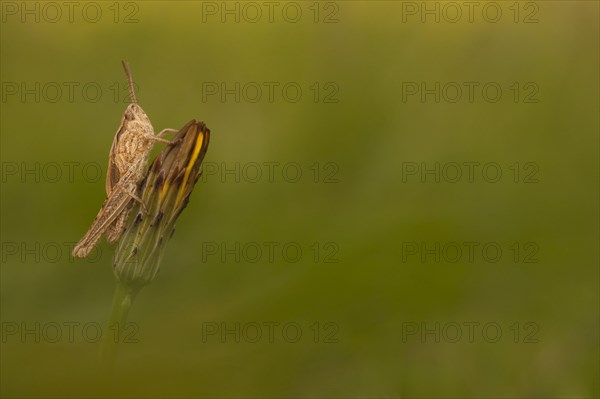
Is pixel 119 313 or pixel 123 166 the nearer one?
→ pixel 119 313

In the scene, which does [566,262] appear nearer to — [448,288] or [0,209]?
[448,288]

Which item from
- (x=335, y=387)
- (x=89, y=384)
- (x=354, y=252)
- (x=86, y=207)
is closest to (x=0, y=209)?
(x=86, y=207)

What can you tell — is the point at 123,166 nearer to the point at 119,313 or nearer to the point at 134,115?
the point at 134,115

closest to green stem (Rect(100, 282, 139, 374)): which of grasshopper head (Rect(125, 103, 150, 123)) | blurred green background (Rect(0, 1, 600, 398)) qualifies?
blurred green background (Rect(0, 1, 600, 398))

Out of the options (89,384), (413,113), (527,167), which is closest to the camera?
(89,384)

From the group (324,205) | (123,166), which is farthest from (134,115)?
(324,205)

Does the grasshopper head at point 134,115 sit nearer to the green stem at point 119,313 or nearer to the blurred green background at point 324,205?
the blurred green background at point 324,205

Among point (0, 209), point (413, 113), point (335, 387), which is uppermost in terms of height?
point (413, 113)
